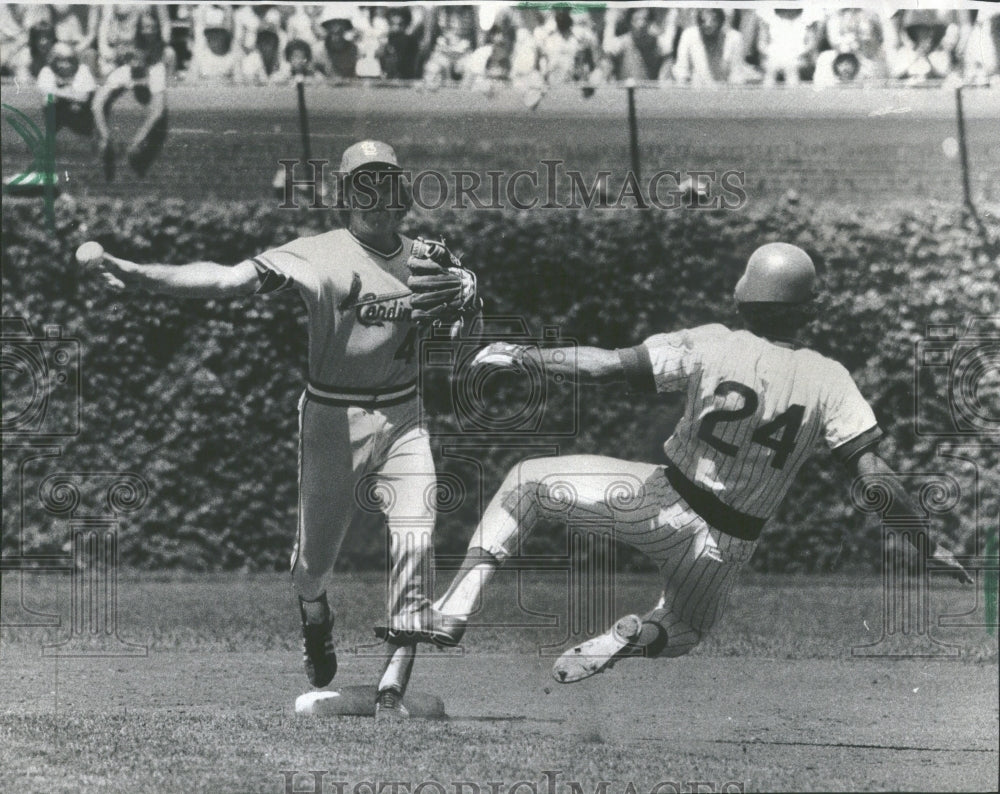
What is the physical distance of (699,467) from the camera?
5.18m

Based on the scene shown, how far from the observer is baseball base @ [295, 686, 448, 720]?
5.38 meters

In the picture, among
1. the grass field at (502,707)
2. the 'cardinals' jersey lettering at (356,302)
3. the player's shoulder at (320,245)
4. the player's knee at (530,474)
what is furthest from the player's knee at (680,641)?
the player's shoulder at (320,245)

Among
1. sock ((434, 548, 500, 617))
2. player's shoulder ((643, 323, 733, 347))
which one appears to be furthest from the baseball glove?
sock ((434, 548, 500, 617))

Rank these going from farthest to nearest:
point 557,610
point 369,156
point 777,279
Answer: point 557,610
point 369,156
point 777,279

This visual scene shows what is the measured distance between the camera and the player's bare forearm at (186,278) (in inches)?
192

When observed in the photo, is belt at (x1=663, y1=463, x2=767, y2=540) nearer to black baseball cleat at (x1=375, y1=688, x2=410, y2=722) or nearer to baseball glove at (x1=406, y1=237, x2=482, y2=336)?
baseball glove at (x1=406, y1=237, x2=482, y2=336)

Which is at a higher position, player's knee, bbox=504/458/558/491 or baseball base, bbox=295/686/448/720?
player's knee, bbox=504/458/558/491

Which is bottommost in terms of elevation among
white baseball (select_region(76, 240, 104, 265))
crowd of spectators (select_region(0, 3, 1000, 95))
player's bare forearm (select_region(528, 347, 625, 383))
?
player's bare forearm (select_region(528, 347, 625, 383))

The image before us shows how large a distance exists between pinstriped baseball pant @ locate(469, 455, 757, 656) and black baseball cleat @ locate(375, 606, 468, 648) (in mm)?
303

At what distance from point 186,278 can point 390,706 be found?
1.73 metres

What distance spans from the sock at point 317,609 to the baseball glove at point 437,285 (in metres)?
1.16
